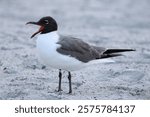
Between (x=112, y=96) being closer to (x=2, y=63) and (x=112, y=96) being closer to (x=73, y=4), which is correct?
(x=2, y=63)

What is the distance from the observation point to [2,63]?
32.4 ft

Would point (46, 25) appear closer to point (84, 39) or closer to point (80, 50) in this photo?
point (80, 50)

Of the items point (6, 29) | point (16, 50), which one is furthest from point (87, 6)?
point (16, 50)

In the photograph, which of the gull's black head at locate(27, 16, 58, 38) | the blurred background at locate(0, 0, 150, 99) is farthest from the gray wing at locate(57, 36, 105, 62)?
the blurred background at locate(0, 0, 150, 99)

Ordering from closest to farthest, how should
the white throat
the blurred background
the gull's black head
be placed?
the white throat → the gull's black head → the blurred background

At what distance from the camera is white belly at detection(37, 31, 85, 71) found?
25.9 feet

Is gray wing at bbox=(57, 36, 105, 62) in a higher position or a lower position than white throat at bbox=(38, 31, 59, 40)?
lower

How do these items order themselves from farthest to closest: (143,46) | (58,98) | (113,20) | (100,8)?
(100,8), (113,20), (143,46), (58,98)

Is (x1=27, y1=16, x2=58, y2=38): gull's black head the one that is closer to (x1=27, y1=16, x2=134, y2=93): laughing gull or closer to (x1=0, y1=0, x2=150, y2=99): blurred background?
(x1=27, y1=16, x2=134, y2=93): laughing gull

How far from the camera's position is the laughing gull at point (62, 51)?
7.92 meters

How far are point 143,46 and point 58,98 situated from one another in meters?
4.78

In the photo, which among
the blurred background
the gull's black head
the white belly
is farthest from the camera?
the blurred background

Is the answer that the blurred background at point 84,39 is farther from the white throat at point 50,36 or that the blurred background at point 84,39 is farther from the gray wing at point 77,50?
the white throat at point 50,36

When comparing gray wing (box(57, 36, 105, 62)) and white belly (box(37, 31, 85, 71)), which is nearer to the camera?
white belly (box(37, 31, 85, 71))
